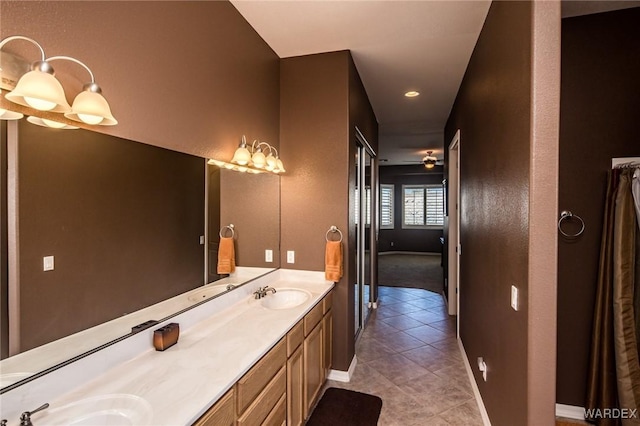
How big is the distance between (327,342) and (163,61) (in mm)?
2251

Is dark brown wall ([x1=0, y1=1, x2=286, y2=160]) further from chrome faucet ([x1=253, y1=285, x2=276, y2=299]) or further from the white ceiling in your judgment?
chrome faucet ([x1=253, y1=285, x2=276, y2=299])

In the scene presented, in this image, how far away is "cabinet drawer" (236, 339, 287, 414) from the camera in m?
1.27

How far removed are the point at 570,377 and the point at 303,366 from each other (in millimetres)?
1932

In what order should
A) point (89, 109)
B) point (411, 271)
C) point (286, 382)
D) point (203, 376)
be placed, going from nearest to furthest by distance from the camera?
point (89, 109) → point (203, 376) → point (286, 382) → point (411, 271)

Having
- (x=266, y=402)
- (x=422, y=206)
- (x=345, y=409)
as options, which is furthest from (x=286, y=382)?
(x=422, y=206)

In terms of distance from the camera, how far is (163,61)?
1.56 metres

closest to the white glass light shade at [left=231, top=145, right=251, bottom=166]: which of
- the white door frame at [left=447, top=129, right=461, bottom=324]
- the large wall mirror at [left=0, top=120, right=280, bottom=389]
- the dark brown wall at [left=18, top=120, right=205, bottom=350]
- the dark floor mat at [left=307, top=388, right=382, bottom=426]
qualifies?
the large wall mirror at [left=0, top=120, right=280, bottom=389]

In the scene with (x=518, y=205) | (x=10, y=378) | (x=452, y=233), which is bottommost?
(x=10, y=378)

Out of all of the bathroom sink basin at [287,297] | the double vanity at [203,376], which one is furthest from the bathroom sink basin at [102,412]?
the bathroom sink basin at [287,297]

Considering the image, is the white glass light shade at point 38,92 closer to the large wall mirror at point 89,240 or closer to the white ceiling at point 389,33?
the large wall mirror at point 89,240

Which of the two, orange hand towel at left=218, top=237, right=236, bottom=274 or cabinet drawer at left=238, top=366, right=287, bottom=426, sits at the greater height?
orange hand towel at left=218, top=237, right=236, bottom=274

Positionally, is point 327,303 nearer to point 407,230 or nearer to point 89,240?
point 89,240

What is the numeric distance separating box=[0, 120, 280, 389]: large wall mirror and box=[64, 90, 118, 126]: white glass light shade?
124 mm

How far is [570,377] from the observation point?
222 centimetres
